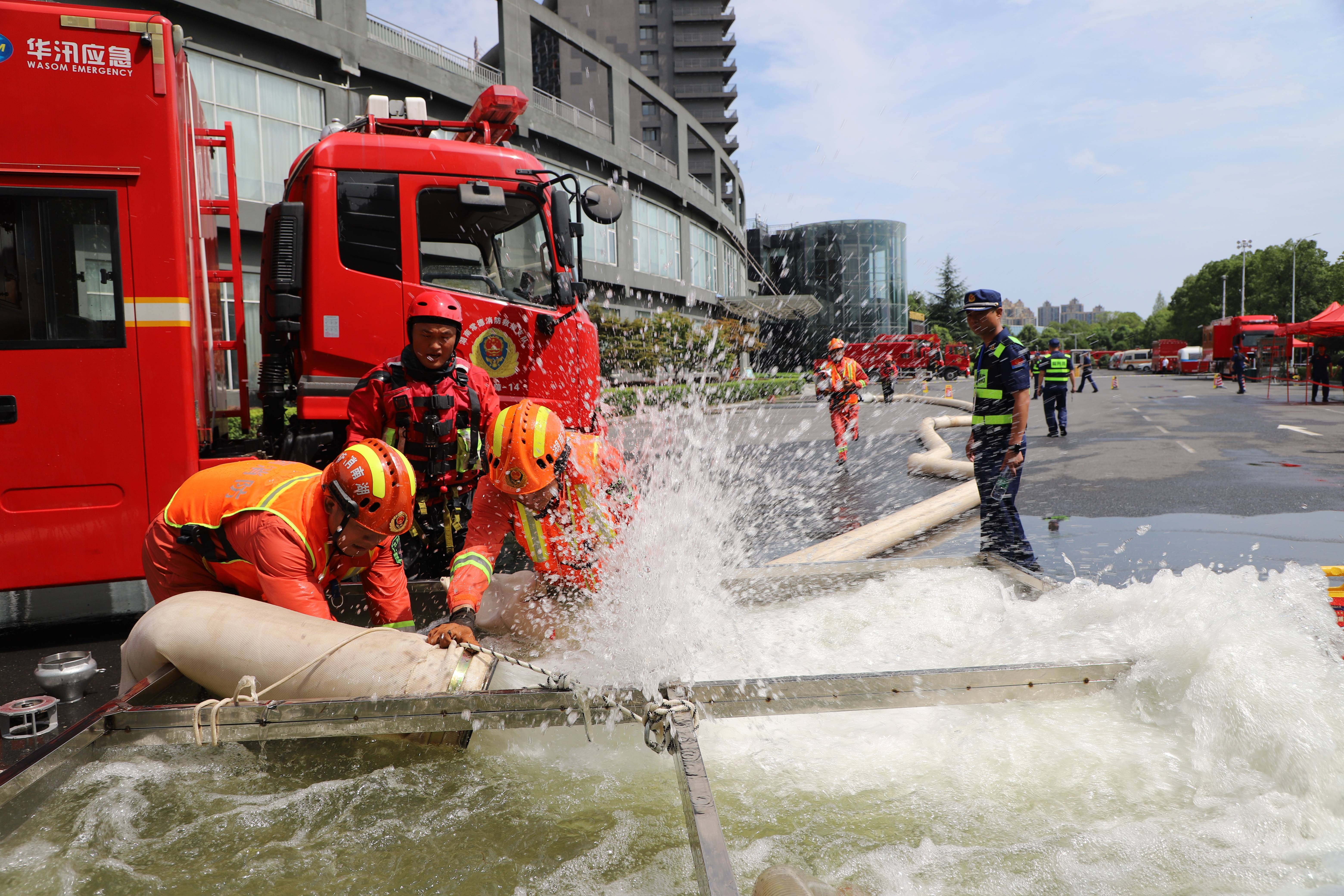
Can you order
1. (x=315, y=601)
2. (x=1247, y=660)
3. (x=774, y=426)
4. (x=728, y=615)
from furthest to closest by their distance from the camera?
(x=774, y=426)
(x=728, y=615)
(x=315, y=601)
(x=1247, y=660)

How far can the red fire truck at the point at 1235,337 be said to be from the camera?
40.5 m

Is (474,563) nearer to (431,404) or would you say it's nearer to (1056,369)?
(431,404)

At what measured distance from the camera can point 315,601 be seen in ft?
10.3

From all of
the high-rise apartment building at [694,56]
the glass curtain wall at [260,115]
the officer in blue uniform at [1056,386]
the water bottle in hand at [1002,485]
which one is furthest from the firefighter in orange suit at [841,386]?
the high-rise apartment building at [694,56]

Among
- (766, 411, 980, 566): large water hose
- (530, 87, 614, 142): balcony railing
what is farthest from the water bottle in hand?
(530, 87, 614, 142): balcony railing

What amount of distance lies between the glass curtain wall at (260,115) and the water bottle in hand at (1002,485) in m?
17.9

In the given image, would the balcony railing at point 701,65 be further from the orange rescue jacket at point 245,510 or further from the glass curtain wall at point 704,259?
the orange rescue jacket at point 245,510

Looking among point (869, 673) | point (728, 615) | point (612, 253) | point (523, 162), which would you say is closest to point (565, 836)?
point (869, 673)

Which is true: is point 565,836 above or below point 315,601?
below

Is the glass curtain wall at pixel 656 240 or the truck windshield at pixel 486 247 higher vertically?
the glass curtain wall at pixel 656 240

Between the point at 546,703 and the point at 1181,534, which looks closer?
the point at 546,703

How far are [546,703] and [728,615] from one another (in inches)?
66.6

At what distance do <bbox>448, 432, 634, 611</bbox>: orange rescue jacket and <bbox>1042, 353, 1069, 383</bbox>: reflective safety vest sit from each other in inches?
527

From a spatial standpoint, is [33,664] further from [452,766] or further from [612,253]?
[612,253]
